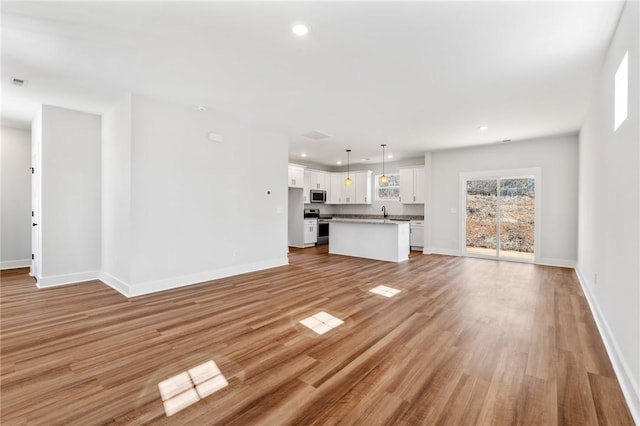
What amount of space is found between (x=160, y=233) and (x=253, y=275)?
5.64 ft

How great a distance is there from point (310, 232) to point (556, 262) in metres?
6.23

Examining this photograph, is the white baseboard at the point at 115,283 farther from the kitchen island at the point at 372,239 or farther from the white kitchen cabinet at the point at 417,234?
the white kitchen cabinet at the point at 417,234

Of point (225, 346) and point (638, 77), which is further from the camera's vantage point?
point (225, 346)

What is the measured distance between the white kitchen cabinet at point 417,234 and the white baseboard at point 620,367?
200 inches

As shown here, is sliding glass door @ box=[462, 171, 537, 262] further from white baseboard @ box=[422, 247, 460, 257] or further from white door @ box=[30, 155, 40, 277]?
white door @ box=[30, 155, 40, 277]

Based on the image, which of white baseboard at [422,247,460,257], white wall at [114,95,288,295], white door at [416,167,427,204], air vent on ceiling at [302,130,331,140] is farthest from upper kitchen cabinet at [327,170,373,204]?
white wall at [114,95,288,295]

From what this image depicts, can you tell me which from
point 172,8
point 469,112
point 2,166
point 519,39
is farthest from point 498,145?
point 2,166

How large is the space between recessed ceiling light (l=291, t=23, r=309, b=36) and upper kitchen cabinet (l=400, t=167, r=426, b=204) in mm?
6529

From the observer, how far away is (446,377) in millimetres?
2141

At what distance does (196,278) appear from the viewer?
4.73 m

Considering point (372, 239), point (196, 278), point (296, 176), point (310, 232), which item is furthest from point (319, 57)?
point (310, 232)

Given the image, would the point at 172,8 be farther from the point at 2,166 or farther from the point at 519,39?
the point at 2,166

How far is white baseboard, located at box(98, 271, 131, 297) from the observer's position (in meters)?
4.08

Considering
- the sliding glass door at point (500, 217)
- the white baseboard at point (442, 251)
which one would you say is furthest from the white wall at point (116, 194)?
the sliding glass door at point (500, 217)
